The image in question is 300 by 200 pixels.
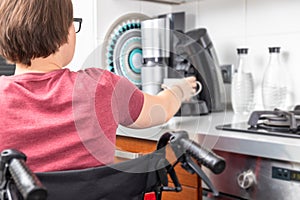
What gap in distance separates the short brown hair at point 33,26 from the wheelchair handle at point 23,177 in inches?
14.8

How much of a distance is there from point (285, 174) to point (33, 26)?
0.72 metres

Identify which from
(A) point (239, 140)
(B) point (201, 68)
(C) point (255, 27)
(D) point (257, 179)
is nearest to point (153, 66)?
(B) point (201, 68)

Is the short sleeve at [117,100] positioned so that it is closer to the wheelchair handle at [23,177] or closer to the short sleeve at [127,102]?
the short sleeve at [127,102]

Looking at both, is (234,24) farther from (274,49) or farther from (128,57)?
(128,57)

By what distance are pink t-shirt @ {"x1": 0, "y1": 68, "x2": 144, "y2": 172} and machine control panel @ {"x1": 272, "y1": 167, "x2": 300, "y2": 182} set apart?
19.9 inches

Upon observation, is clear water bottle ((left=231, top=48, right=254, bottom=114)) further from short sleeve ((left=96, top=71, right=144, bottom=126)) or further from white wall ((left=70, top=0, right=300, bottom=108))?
short sleeve ((left=96, top=71, right=144, bottom=126))

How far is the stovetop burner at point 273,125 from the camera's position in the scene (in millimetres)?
1221

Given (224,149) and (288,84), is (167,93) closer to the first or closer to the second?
(224,149)

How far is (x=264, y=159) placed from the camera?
44.3 inches

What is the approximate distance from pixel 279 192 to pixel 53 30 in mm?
706

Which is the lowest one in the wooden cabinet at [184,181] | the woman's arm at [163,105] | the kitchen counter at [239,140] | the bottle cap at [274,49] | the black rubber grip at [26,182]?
the wooden cabinet at [184,181]

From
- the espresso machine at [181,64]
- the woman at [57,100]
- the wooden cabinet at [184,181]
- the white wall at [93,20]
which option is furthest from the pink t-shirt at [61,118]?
the white wall at [93,20]

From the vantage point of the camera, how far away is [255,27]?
5.79 feet

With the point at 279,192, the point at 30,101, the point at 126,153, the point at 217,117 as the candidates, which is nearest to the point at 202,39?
the point at 217,117
